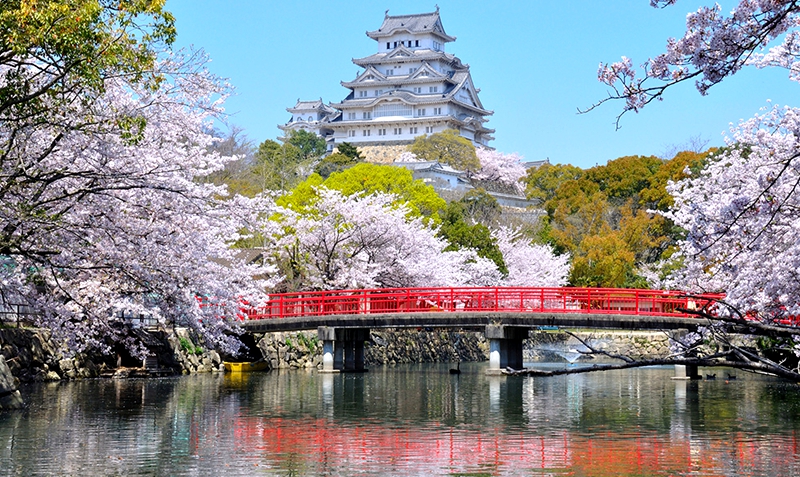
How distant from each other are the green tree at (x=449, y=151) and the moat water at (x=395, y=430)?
61.5m

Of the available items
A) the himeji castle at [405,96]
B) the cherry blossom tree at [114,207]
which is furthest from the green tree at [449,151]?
the cherry blossom tree at [114,207]

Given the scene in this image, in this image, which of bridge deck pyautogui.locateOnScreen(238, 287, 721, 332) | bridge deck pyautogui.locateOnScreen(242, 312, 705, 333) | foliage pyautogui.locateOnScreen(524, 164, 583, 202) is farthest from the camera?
foliage pyautogui.locateOnScreen(524, 164, 583, 202)

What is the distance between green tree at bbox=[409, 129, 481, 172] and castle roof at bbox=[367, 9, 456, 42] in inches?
939

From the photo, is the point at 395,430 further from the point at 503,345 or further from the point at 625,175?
the point at 625,175

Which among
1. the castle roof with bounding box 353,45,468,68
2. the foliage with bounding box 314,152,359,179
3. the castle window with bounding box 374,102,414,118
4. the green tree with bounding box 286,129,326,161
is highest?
the castle roof with bounding box 353,45,468,68

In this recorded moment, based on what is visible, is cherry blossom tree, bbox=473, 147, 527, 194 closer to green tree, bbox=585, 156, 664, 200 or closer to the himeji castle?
the himeji castle

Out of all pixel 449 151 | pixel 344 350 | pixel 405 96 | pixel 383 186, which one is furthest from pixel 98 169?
pixel 405 96

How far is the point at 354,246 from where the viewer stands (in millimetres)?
42219

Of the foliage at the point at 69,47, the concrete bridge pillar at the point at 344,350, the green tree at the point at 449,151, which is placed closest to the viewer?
the foliage at the point at 69,47

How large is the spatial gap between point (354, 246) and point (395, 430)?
24.0 m

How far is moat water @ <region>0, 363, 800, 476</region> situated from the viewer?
13805mm

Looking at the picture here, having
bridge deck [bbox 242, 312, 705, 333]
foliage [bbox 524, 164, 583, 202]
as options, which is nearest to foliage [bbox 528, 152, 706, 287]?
foliage [bbox 524, 164, 583, 202]

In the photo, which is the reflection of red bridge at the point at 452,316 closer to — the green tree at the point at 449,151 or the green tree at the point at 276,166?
the green tree at the point at 276,166

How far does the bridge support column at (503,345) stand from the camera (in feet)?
114
